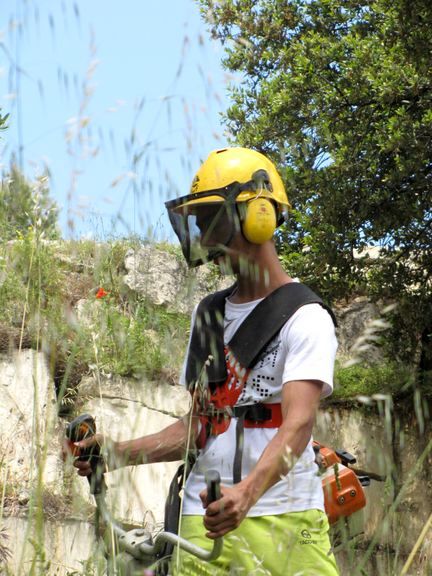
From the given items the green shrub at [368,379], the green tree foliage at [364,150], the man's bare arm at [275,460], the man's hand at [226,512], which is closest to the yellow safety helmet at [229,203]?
the man's bare arm at [275,460]

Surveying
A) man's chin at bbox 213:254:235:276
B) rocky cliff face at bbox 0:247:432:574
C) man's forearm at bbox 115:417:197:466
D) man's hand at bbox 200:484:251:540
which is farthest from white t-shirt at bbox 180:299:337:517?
rocky cliff face at bbox 0:247:432:574

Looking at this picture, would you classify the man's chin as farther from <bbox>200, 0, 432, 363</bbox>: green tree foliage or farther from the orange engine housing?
<bbox>200, 0, 432, 363</bbox>: green tree foliage

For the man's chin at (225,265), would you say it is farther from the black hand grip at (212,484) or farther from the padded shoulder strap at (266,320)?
the black hand grip at (212,484)

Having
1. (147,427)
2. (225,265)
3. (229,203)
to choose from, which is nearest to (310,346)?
(225,265)

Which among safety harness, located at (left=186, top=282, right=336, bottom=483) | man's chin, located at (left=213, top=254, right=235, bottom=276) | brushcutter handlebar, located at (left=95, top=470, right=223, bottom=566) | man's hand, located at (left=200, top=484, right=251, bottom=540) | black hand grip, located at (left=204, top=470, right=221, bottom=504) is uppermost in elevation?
man's chin, located at (left=213, top=254, right=235, bottom=276)

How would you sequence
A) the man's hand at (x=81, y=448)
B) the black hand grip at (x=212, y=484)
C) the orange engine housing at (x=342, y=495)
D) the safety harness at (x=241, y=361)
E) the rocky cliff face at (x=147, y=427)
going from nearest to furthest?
1. the black hand grip at (x=212, y=484)
2. the man's hand at (x=81, y=448)
3. the safety harness at (x=241, y=361)
4. the orange engine housing at (x=342, y=495)
5. the rocky cliff face at (x=147, y=427)

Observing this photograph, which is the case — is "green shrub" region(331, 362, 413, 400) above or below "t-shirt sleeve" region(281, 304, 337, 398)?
above

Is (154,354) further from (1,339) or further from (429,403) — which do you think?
(429,403)

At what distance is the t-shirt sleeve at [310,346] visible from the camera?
2395 millimetres

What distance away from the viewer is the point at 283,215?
2.91 metres

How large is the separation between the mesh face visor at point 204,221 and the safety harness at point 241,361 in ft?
0.62

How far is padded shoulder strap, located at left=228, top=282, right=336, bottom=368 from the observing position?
256 centimetres

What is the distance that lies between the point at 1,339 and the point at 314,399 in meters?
5.34

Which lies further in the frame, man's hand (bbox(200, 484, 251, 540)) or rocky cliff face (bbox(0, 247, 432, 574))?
rocky cliff face (bbox(0, 247, 432, 574))
